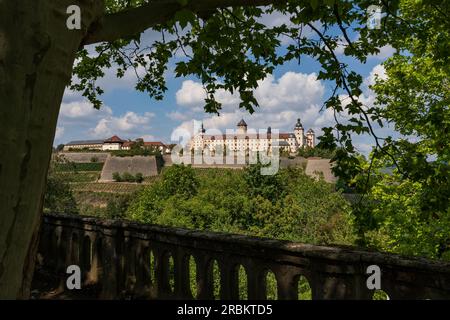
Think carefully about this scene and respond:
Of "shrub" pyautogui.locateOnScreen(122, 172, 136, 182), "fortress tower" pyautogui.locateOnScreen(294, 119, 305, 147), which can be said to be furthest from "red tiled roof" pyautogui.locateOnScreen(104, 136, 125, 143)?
"fortress tower" pyautogui.locateOnScreen(294, 119, 305, 147)

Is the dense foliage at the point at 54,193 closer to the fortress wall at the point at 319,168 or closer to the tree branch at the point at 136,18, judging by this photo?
the tree branch at the point at 136,18

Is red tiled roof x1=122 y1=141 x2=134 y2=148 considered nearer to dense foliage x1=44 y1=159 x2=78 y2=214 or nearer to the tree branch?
dense foliage x1=44 y1=159 x2=78 y2=214

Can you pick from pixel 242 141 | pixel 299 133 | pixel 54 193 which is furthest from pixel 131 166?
pixel 299 133

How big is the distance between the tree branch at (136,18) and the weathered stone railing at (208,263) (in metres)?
2.16

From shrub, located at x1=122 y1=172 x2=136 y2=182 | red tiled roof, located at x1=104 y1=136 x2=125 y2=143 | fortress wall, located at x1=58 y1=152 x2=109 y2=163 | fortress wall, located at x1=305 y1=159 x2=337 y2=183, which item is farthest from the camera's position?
red tiled roof, located at x1=104 y1=136 x2=125 y2=143

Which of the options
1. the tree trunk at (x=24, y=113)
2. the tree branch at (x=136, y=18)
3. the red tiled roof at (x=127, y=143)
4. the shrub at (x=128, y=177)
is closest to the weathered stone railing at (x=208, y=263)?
the tree trunk at (x=24, y=113)

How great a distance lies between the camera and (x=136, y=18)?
11.1 feet

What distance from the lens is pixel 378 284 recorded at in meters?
3.06

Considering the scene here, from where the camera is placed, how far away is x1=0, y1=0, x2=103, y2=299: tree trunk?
8.03 feet

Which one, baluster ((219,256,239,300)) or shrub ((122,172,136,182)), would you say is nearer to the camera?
baluster ((219,256,239,300))

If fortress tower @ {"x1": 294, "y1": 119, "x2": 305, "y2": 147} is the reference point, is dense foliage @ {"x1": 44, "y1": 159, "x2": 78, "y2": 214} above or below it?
below

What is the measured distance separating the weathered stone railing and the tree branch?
2.16m

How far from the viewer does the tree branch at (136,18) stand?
3252mm
